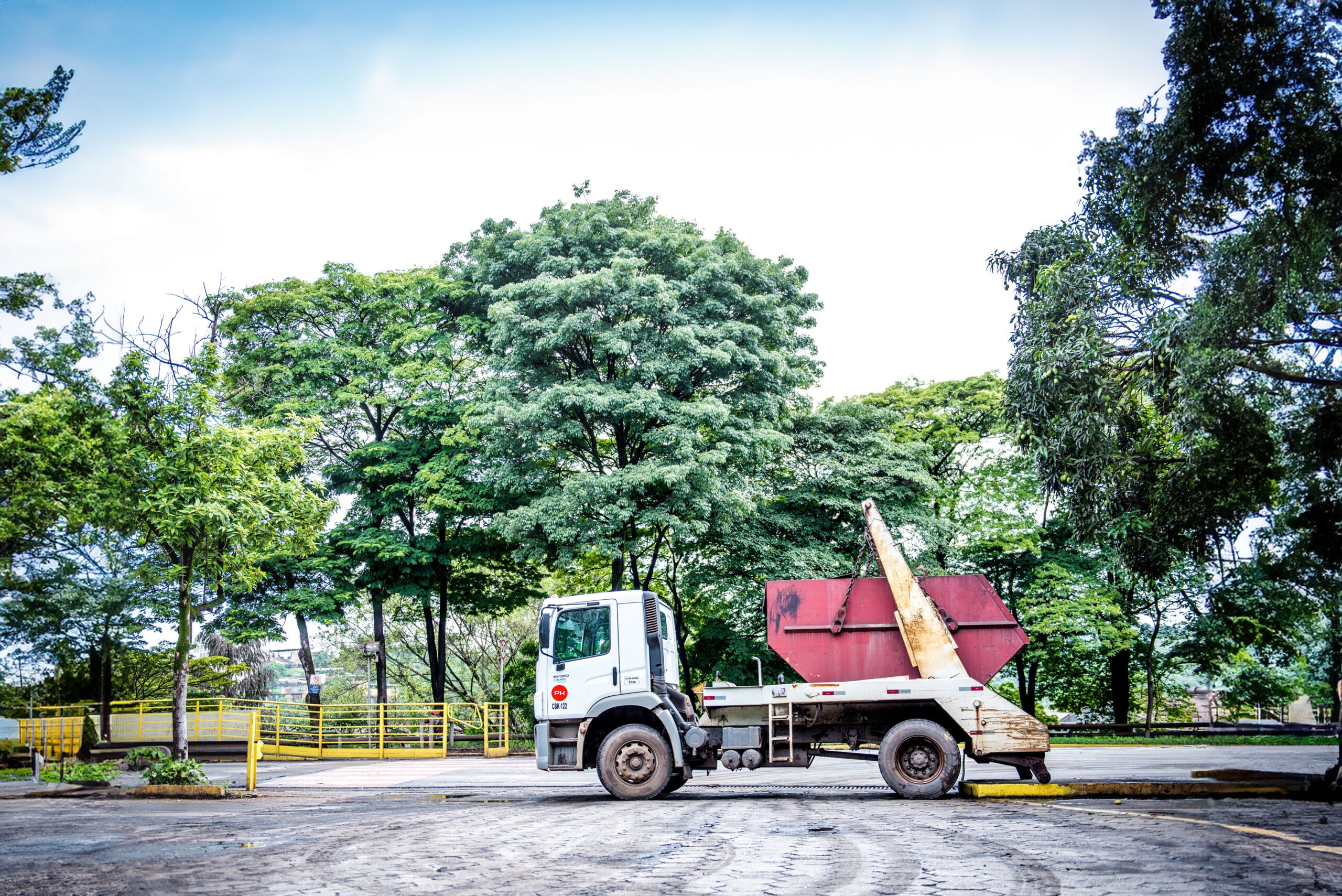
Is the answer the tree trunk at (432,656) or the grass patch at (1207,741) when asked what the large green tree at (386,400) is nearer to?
the tree trunk at (432,656)

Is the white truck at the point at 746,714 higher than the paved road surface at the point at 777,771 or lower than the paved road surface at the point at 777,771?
higher

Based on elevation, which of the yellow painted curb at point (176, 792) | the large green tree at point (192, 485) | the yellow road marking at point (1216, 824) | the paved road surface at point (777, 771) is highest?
the large green tree at point (192, 485)

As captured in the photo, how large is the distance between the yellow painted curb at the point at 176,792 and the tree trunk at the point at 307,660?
590 inches

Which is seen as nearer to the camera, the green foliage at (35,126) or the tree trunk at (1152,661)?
the green foliage at (35,126)

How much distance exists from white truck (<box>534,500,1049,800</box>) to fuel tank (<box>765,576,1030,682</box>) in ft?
0.69

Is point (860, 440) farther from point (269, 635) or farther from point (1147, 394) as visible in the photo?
point (269, 635)

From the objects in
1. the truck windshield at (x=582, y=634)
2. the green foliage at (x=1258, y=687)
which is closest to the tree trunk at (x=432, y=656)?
the truck windshield at (x=582, y=634)

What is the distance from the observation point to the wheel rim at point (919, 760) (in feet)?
38.5

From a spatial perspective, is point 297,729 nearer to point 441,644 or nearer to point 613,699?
point 441,644

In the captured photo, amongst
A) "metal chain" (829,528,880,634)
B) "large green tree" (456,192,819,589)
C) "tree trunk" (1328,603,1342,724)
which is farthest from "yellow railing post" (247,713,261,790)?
"tree trunk" (1328,603,1342,724)

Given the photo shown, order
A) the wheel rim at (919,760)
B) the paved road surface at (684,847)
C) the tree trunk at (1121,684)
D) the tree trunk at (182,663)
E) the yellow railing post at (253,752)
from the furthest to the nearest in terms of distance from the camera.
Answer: the tree trunk at (1121,684) < the tree trunk at (182,663) < the yellow railing post at (253,752) < the wheel rim at (919,760) < the paved road surface at (684,847)

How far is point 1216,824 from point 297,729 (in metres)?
25.2

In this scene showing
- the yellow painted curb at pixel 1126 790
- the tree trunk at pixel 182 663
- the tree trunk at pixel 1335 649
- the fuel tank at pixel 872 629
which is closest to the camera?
the yellow painted curb at pixel 1126 790

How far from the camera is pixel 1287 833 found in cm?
764
